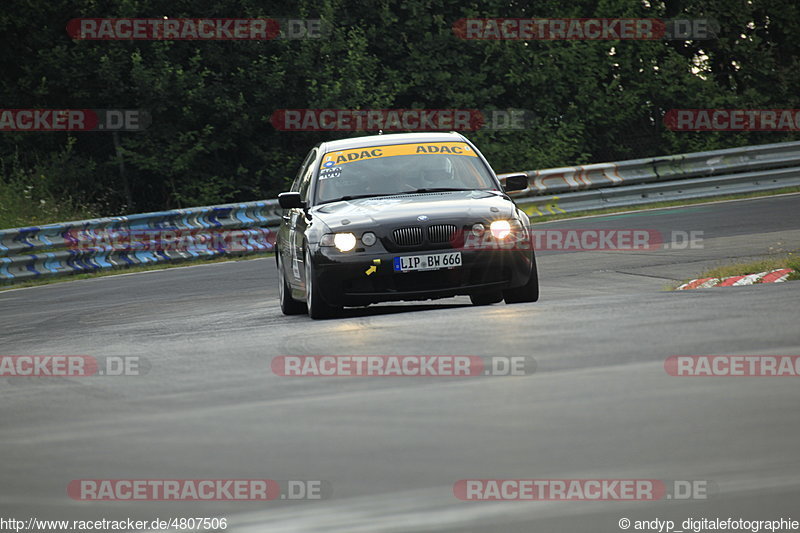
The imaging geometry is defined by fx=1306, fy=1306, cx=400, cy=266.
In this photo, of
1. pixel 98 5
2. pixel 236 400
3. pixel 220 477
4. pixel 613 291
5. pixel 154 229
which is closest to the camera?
pixel 220 477

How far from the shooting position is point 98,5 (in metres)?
26.8

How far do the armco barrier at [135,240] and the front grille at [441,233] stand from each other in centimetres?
1221

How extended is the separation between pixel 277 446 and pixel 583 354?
2018 mm

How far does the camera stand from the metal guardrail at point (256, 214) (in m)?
21.3

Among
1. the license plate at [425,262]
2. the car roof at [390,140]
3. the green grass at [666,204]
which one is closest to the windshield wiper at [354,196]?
the car roof at [390,140]

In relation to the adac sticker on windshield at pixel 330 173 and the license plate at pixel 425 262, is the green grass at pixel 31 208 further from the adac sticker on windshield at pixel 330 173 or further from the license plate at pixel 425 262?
the license plate at pixel 425 262

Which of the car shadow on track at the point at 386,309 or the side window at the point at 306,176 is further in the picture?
the side window at the point at 306,176

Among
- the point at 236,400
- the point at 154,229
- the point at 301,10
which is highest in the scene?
the point at 301,10

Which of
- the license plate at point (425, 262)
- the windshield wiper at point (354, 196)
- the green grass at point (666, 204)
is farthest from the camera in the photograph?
the green grass at point (666, 204)

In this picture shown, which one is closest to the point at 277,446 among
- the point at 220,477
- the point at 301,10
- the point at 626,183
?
the point at 220,477

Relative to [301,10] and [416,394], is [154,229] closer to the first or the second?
[301,10]

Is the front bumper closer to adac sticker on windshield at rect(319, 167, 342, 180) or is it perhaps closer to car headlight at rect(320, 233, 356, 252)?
car headlight at rect(320, 233, 356, 252)

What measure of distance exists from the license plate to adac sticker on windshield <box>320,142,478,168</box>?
1.95 m

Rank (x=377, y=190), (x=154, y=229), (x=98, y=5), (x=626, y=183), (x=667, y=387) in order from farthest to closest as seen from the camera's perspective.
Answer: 1. (x=98, y=5)
2. (x=626, y=183)
3. (x=154, y=229)
4. (x=377, y=190)
5. (x=667, y=387)
